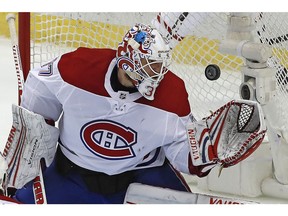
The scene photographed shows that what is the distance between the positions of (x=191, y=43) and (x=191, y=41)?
1.5 inches

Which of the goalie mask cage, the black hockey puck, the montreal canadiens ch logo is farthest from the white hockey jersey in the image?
the goalie mask cage

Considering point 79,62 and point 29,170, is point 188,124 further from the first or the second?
point 29,170

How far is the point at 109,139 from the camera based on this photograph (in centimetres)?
189

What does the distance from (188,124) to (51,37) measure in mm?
1002

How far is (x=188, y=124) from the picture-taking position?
1.83 metres

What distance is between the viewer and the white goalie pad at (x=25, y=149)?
6.26 ft

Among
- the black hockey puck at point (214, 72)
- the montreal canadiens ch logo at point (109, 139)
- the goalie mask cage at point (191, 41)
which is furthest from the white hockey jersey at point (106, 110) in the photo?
the goalie mask cage at point (191, 41)

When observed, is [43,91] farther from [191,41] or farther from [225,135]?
[191,41]

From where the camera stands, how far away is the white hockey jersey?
1.85 meters

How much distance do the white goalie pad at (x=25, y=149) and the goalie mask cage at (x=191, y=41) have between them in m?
0.57

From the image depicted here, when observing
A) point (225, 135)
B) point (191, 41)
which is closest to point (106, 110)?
point (225, 135)

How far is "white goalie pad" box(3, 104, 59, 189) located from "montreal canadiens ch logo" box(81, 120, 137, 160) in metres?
0.10

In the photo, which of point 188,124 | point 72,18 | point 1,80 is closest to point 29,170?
point 188,124

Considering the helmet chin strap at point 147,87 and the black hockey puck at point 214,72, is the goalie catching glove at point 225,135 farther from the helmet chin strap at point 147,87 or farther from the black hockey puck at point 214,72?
the black hockey puck at point 214,72
